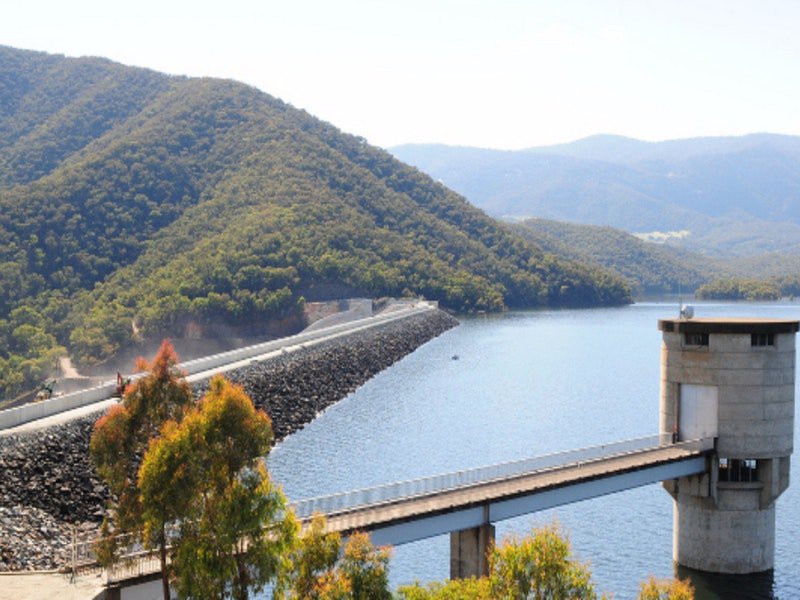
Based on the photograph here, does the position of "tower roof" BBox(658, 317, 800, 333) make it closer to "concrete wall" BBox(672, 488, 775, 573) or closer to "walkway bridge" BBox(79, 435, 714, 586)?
"walkway bridge" BBox(79, 435, 714, 586)

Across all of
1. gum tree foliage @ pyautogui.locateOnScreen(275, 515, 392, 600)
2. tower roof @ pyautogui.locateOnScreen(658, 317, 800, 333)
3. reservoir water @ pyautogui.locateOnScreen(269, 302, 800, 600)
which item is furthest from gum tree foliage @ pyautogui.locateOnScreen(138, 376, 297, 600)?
tower roof @ pyautogui.locateOnScreen(658, 317, 800, 333)

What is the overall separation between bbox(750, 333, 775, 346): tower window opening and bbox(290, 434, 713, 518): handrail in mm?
3141

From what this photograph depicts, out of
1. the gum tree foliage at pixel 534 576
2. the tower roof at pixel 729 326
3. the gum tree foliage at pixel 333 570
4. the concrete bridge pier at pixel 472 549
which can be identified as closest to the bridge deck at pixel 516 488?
the concrete bridge pier at pixel 472 549

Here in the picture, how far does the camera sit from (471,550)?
27.4 meters

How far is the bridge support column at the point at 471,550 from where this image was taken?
27.0m

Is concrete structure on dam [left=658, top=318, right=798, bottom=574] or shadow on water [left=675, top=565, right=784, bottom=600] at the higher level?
concrete structure on dam [left=658, top=318, right=798, bottom=574]

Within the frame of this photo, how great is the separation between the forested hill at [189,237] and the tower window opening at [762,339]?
221ft

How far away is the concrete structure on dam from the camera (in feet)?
104

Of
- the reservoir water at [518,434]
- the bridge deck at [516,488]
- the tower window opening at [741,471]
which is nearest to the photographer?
the bridge deck at [516,488]

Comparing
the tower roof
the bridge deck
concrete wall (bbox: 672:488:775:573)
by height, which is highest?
the tower roof

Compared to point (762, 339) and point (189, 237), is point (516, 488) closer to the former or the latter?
point (762, 339)

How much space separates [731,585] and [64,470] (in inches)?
877

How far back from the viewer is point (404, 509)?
26531 mm

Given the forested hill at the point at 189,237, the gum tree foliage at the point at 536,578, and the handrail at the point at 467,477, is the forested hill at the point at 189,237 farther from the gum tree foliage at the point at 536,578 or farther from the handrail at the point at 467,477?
the gum tree foliage at the point at 536,578
